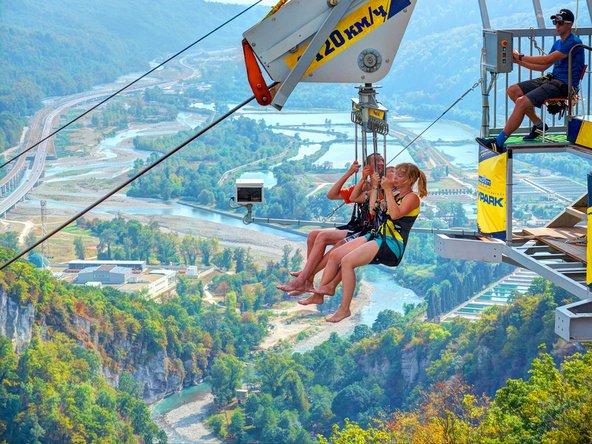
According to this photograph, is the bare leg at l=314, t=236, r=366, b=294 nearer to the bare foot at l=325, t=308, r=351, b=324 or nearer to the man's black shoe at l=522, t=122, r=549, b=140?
the bare foot at l=325, t=308, r=351, b=324

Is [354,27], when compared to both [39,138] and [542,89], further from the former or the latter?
[39,138]

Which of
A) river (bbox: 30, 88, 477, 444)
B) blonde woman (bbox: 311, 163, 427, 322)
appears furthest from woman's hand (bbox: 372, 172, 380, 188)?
river (bbox: 30, 88, 477, 444)

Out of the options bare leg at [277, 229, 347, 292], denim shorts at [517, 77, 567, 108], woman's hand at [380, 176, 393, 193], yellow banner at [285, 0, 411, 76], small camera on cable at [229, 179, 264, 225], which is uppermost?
yellow banner at [285, 0, 411, 76]

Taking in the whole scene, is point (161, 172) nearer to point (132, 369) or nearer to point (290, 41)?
point (132, 369)

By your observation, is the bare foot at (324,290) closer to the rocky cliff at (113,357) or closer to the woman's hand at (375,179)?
the woman's hand at (375,179)

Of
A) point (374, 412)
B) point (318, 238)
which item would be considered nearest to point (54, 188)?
point (374, 412)
